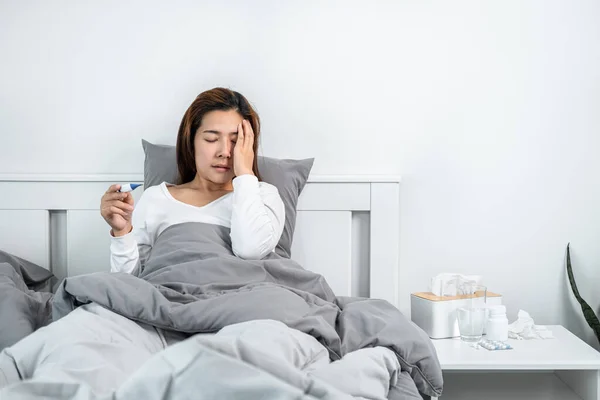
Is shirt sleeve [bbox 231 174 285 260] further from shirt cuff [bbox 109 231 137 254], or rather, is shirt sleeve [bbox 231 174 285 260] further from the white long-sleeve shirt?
shirt cuff [bbox 109 231 137 254]

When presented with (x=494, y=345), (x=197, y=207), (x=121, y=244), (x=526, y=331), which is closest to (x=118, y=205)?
(x=121, y=244)

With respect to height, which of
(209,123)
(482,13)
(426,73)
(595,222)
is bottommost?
(595,222)

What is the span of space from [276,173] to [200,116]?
0.92 ft

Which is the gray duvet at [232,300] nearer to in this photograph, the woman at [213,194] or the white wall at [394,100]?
the woman at [213,194]

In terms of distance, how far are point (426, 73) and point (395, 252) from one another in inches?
23.3

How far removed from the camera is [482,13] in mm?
1978

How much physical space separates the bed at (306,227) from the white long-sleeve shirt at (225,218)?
0.25 metres

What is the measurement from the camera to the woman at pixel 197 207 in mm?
1104

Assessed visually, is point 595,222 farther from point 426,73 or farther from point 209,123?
point 209,123

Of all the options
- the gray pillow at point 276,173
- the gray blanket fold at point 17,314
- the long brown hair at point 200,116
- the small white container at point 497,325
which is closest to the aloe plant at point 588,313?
the small white container at point 497,325

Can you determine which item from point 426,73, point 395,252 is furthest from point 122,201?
point 426,73

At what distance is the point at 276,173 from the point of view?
1827 mm

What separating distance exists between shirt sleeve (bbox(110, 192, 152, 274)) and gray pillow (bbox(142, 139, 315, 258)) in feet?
0.64

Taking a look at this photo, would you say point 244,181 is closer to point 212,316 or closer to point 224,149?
point 224,149
